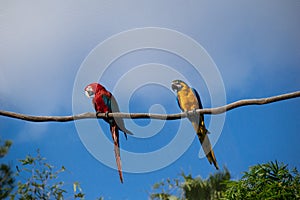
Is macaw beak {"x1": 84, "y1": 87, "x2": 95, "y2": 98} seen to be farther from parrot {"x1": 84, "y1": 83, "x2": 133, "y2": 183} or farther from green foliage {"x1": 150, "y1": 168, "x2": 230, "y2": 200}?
green foliage {"x1": 150, "y1": 168, "x2": 230, "y2": 200}

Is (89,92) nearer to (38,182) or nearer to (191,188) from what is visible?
(38,182)

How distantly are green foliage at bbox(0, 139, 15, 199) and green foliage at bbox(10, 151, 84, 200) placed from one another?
0.04m

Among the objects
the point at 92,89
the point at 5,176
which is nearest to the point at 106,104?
the point at 92,89

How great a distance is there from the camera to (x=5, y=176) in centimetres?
188

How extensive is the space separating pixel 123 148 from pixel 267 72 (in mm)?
859

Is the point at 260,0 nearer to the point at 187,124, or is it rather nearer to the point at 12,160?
the point at 187,124

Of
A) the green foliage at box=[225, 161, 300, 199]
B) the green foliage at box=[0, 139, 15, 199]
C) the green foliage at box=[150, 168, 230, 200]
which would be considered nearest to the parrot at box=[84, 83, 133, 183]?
the green foliage at box=[150, 168, 230, 200]

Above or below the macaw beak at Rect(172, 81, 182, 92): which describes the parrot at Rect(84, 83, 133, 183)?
below

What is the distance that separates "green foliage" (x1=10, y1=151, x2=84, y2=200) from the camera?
176cm

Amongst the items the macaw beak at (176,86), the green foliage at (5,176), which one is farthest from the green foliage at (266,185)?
the green foliage at (5,176)

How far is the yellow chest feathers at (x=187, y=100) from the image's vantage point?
1993mm

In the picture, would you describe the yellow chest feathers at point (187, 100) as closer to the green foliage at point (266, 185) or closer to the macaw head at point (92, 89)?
the macaw head at point (92, 89)

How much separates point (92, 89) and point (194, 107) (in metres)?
0.49

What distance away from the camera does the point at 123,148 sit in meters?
2.23
